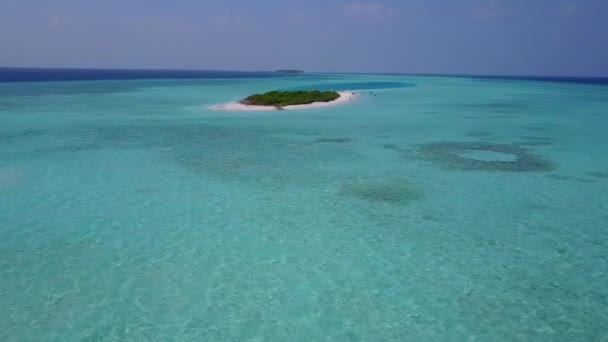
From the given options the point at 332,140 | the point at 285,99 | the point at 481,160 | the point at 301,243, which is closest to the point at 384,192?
the point at 301,243

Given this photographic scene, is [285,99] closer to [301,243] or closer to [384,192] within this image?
[384,192]

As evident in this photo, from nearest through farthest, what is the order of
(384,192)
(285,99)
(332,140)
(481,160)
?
(384,192), (481,160), (332,140), (285,99)

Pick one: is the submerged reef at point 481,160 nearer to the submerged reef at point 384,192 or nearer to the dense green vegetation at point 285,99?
the submerged reef at point 384,192

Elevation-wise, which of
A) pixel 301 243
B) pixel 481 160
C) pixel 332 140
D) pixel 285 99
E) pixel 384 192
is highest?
pixel 285 99

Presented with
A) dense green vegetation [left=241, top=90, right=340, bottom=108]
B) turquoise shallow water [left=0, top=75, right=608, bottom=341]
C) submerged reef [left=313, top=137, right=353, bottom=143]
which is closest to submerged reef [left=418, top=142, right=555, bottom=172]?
turquoise shallow water [left=0, top=75, right=608, bottom=341]

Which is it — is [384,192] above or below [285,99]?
below

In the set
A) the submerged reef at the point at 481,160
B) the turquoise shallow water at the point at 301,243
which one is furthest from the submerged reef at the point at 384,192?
the submerged reef at the point at 481,160

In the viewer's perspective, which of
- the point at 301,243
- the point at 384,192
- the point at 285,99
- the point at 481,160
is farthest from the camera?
the point at 285,99
